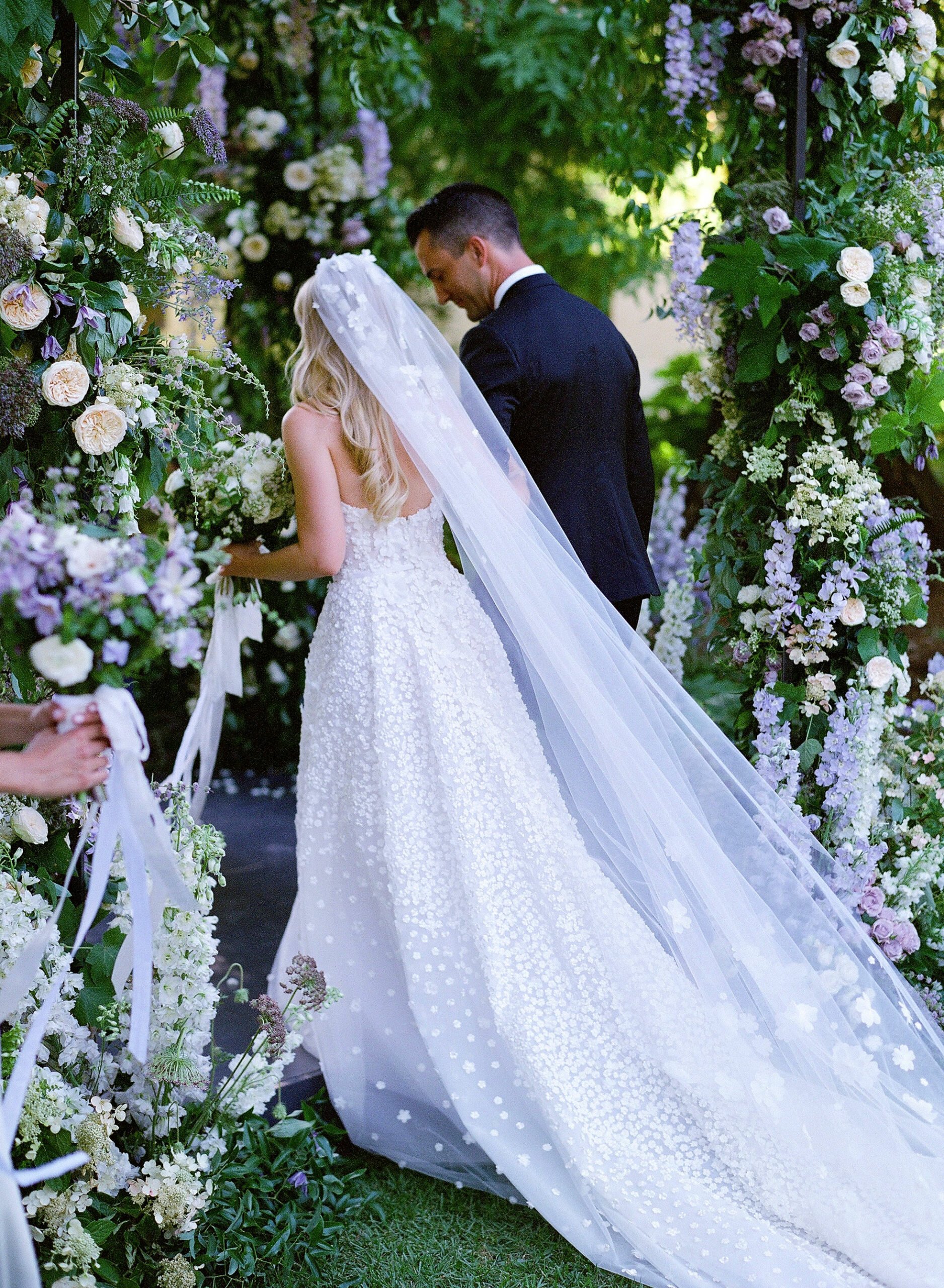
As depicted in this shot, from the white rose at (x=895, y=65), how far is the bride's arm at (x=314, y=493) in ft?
5.71

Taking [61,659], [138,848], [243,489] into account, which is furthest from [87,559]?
[243,489]

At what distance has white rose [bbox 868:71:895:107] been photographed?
9.80 ft

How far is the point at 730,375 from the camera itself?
3.18m

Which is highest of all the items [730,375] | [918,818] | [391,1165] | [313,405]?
[730,375]

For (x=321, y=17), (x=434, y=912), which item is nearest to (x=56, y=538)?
(x=434, y=912)

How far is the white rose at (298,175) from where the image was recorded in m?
5.11

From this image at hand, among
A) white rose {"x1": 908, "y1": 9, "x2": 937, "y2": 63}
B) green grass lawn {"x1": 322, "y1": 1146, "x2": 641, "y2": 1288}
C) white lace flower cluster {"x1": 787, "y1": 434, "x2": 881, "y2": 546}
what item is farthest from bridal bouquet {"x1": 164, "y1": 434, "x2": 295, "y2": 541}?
white rose {"x1": 908, "y1": 9, "x2": 937, "y2": 63}

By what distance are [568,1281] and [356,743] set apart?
1.27 metres

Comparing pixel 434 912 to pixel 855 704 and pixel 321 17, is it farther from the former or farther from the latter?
pixel 321 17

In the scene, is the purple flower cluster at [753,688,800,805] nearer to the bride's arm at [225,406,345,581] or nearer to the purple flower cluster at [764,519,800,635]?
the purple flower cluster at [764,519,800,635]

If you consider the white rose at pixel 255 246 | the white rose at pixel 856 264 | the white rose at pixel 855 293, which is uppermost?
the white rose at pixel 255 246

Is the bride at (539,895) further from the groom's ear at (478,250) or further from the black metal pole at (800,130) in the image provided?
the black metal pole at (800,130)

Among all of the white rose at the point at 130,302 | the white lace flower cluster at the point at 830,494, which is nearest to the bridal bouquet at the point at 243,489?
the white rose at the point at 130,302

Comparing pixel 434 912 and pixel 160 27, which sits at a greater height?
pixel 160 27
